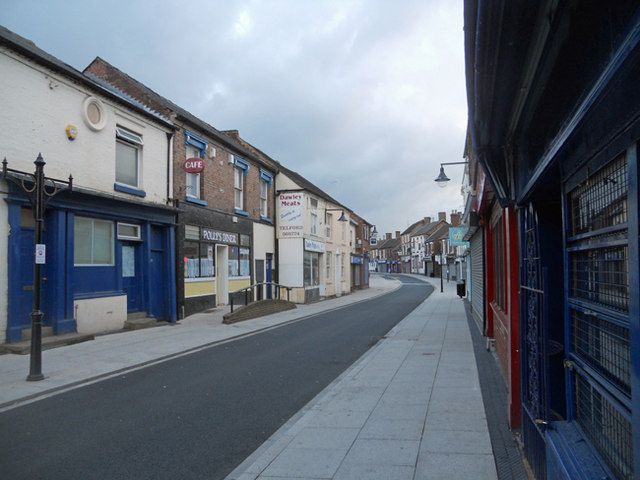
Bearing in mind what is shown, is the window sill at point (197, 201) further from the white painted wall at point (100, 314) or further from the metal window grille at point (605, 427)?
the metal window grille at point (605, 427)

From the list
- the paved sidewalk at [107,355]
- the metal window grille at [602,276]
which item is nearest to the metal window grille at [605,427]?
the metal window grille at [602,276]

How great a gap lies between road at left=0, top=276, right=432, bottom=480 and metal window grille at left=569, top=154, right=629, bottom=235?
362 centimetres

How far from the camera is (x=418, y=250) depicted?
94.5 meters

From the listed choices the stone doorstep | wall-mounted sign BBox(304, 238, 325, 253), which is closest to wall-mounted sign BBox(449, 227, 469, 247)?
wall-mounted sign BBox(304, 238, 325, 253)

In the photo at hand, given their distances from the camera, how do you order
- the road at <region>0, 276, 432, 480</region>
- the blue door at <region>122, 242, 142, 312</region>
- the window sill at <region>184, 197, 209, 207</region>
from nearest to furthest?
the road at <region>0, 276, 432, 480</region> < the blue door at <region>122, 242, 142, 312</region> < the window sill at <region>184, 197, 209, 207</region>

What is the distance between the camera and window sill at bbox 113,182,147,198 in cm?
1420

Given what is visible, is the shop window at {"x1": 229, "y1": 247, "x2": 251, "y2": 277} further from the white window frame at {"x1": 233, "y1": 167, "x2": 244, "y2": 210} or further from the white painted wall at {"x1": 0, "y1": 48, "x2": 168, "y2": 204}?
the white painted wall at {"x1": 0, "y1": 48, "x2": 168, "y2": 204}

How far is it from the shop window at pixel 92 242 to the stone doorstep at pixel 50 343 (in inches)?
75.4

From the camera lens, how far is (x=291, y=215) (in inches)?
1038

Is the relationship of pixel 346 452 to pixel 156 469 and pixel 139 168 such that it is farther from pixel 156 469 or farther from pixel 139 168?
pixel 139 168

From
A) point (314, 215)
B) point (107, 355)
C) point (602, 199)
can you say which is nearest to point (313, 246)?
point (314, 215)

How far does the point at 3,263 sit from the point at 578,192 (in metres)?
11.2

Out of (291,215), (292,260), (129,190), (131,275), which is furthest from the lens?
(292,260)

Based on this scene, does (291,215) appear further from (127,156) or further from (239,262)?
(127,156)
